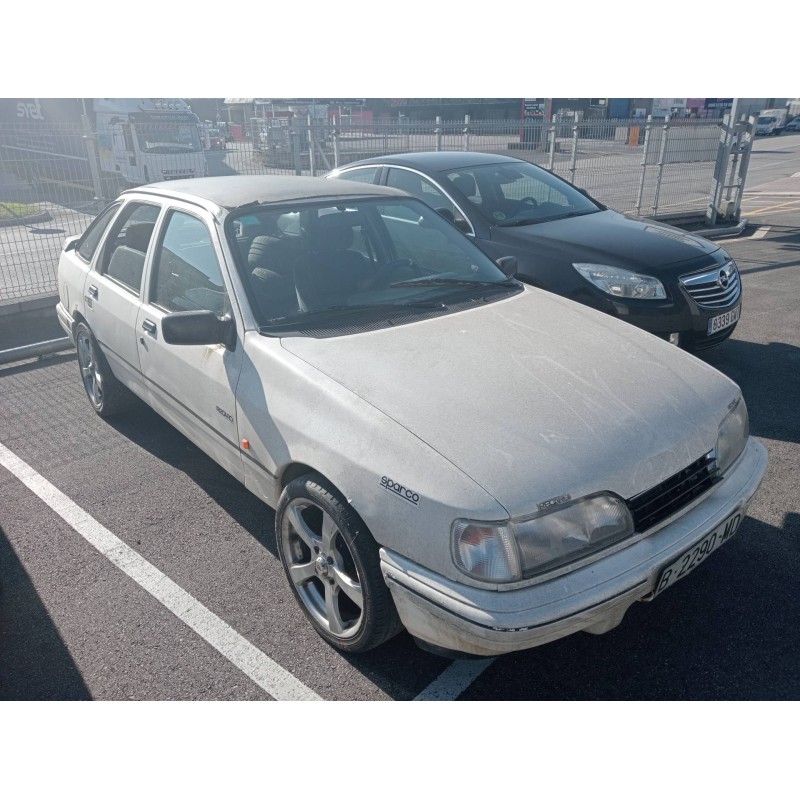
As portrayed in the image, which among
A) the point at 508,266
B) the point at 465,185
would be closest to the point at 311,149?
the point at 465,185

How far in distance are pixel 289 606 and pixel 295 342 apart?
1.19m

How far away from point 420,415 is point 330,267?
123cm

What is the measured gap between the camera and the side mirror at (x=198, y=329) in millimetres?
2961

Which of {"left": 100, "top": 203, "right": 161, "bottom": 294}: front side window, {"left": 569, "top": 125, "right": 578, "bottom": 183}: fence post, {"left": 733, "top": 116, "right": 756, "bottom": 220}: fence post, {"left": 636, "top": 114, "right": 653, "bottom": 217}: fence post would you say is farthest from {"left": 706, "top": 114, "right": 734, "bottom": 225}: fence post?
{"left": 100, "top": 203, "right": 161, "bottom": 294}: front side window

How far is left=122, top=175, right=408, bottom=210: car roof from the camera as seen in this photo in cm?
355

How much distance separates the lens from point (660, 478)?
8.10 ft

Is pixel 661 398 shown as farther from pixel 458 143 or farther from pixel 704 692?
pixel 458 143

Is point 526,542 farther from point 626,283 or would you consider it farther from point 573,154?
point 573,154

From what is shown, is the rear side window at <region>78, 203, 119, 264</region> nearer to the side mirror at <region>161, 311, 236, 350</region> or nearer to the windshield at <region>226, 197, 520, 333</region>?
the windshield at <region>226, 197, 520, 333</region>

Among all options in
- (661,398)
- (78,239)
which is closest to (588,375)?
(661,398)

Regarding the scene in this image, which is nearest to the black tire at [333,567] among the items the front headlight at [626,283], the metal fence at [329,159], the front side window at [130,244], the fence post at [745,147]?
the front side window at [130,244]

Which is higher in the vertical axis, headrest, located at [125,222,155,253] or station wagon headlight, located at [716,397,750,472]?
headrest, located at [125,222,155,253]

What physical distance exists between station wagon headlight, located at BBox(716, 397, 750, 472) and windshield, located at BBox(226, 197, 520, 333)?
1.30 m

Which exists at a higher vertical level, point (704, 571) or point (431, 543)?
point (431, 543)
